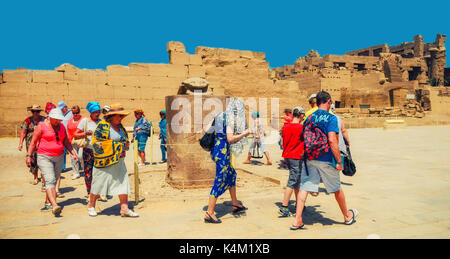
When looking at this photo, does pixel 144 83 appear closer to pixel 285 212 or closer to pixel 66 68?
pixel 66 68

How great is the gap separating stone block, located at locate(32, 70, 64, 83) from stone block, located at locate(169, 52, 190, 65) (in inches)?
203

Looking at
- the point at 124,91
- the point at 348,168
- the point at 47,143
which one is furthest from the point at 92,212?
the point at 124,91

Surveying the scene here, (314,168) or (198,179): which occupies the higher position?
(314,168)

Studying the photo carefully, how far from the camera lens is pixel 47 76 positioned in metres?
14.6

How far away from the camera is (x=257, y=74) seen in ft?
60.2

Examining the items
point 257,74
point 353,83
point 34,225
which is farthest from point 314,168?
point 353,83

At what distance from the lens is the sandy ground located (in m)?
3.82

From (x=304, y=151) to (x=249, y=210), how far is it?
4.38ft

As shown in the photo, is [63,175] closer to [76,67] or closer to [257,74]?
[76,67]

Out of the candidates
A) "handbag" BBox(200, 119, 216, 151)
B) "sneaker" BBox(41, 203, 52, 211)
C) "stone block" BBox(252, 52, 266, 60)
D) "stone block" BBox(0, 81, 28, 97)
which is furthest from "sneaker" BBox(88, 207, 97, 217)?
"stone block" BBox(252, 52, 266, 60)

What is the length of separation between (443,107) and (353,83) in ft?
27.2

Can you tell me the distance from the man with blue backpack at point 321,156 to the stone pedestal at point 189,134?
2537mm

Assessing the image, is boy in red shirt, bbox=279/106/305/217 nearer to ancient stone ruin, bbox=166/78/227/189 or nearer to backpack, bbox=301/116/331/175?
backpack, bbox=301/116/331/175

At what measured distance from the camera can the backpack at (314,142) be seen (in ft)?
12.6
